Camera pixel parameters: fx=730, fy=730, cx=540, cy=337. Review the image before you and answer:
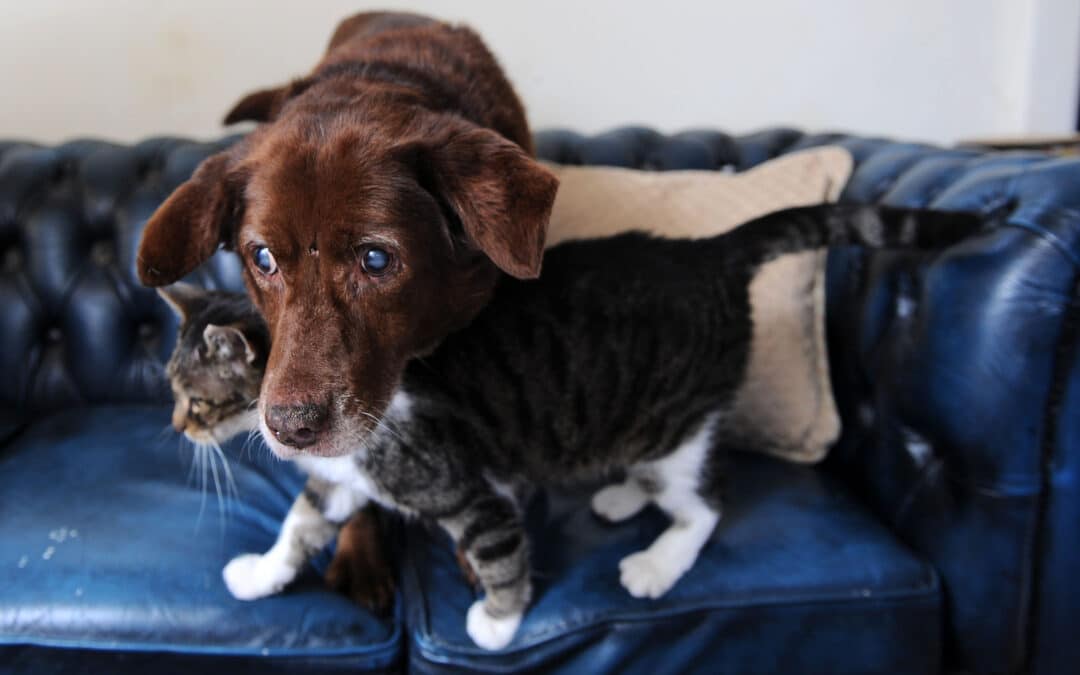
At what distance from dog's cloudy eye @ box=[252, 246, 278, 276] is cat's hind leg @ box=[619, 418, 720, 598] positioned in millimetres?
661

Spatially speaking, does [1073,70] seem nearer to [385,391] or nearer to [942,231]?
[942,231]

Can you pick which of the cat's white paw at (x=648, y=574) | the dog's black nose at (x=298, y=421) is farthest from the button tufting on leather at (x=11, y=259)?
the cat's white paw at (x=648, y=574)

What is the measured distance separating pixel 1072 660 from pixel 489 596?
834mm

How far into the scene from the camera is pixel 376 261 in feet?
2.66

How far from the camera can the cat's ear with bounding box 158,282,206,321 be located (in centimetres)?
118

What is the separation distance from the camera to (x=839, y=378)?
4.58 feet

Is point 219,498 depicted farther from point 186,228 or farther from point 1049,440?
point 1049,440

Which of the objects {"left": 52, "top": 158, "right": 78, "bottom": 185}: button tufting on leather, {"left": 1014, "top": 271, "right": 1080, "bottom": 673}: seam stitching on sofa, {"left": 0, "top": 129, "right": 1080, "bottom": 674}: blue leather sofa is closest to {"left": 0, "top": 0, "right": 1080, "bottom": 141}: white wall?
{"left": 52, "top": 158, "right": 78, "bottom": 185}: button tufting on leather

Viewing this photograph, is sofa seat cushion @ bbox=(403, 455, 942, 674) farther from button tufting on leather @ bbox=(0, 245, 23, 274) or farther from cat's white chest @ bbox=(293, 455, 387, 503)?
button tufting on leather @ bbox=(0, 245, 23, 274)

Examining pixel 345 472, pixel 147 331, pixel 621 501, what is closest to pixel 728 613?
pixel 621 501

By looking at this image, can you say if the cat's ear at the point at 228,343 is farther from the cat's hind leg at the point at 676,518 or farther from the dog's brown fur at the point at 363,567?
the cat's hind leg at the point at 676,518

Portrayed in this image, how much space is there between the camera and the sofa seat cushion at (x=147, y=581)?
101cm

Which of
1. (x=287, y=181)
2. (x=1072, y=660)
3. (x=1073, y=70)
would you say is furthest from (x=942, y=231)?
(x=1073, y=70)

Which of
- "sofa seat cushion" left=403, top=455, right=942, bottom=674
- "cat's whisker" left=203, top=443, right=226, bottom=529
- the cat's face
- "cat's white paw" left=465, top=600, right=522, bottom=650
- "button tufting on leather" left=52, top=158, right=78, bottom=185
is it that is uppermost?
"button tufting on leather" left=52, top=158, right=78, bottom=185
